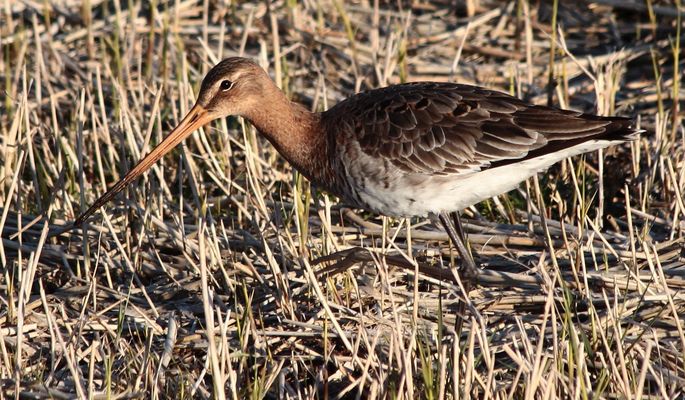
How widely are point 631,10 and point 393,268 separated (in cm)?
423

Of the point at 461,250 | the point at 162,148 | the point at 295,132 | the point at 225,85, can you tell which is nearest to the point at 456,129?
the point at 461,250

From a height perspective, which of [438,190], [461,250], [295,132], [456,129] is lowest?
[461,250]

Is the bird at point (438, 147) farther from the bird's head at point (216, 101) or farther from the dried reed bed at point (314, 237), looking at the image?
the dried reed bed at point (314, 237)

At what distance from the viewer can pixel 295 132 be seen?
6207 mm

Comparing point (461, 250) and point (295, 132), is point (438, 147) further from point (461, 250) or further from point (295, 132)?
point (295, 132)

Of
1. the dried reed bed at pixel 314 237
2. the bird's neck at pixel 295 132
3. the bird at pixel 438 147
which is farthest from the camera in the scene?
the bird's neck at pixel 295 132

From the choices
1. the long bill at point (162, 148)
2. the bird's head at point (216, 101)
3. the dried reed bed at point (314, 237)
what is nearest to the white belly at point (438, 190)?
the dried reed bed at point (314, 237)

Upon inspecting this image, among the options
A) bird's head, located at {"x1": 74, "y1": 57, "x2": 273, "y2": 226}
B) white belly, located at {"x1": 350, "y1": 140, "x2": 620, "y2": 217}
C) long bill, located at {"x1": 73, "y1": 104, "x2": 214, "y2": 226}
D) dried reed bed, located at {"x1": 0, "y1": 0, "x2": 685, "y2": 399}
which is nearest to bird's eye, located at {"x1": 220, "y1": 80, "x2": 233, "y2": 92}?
bird's head, located at {"x1": 74, "y1": 57, "x2": 273, "y2": 226}

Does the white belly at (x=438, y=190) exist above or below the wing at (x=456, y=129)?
below

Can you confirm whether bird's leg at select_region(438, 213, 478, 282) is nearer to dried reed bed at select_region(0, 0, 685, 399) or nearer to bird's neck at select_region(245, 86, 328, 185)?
dried reed bed at select_region(0, 0, 685, 399)

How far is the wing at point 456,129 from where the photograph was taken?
582 centimetres

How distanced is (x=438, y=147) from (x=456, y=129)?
143mm

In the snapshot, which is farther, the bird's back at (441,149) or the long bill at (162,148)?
the long bill at (162,148)

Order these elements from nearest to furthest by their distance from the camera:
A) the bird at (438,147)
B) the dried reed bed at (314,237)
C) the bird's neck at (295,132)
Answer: the dried reed bed at (314,237) → the bird at (438,147) → the bird's neck at (295,132)
